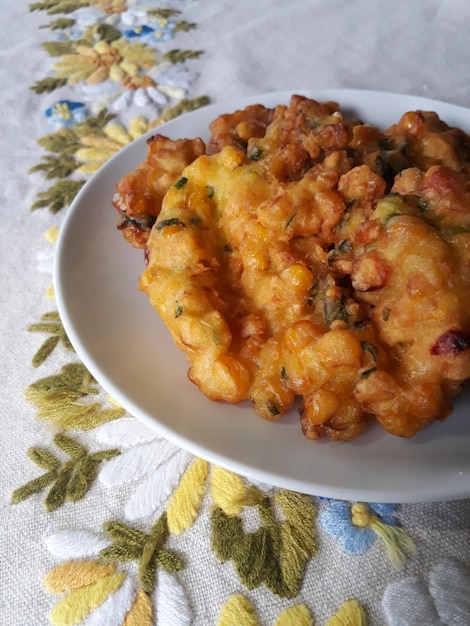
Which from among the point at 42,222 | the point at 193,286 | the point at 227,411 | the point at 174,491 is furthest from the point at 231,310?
the point at 42,222

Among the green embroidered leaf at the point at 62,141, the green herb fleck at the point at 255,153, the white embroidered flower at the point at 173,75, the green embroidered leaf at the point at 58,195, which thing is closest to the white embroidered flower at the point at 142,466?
the green herb fleck at the point at 255,153

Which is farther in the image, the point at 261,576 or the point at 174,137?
the point at 174,137

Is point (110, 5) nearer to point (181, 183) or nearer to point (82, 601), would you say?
point (181, 183)

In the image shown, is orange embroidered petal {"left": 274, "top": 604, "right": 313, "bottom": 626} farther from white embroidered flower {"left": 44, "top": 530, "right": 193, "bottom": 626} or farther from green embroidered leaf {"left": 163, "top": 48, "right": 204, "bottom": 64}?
green embroidered leaf {"left": 163, "top": 48, "right": 204, "bottom": 64}

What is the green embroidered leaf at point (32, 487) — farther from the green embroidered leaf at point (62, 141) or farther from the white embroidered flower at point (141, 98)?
the white embroidered flower at point (141, 98)

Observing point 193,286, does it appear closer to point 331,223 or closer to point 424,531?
point 331,223

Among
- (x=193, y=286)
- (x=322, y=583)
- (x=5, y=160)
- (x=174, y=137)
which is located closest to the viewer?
(x=322, y=583)
